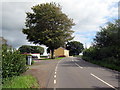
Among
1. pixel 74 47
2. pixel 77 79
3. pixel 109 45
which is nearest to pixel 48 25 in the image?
pixel 109 45

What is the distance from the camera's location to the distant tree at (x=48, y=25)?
40375 mm

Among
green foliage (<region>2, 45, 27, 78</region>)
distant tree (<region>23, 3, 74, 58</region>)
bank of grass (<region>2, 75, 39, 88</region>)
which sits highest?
distant tree (<region>23, 3, 74, 58</region>)

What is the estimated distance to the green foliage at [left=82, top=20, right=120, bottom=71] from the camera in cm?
2394

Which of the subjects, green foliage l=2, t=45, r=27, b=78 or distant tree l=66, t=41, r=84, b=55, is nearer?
green foliage l=2, t=45, r=27, b=78

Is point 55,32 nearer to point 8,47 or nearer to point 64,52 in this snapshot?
point 8,47

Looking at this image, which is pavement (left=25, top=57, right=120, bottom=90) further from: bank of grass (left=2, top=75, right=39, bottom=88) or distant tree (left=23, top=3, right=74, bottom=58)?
distant tree (left=23, top=3, right=74, bottom=58)

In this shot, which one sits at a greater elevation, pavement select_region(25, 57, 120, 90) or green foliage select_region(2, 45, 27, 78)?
green foliage select_region(2, 45, 27, 78)

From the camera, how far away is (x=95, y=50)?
33.6 m

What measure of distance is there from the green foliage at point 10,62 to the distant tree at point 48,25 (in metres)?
28.5

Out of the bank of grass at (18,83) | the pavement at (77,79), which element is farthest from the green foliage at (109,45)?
the bank of grass at (18,83)

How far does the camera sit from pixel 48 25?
42000 millimetres

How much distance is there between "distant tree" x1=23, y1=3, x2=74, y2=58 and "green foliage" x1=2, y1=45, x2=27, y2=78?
2848cm

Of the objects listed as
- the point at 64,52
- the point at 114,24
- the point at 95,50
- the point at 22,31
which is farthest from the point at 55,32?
the point at 64,52

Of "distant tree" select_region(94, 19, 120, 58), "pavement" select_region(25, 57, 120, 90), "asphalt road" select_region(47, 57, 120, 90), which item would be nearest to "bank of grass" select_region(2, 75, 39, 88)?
"pavement" select_region(25, 57, 120, 90)
